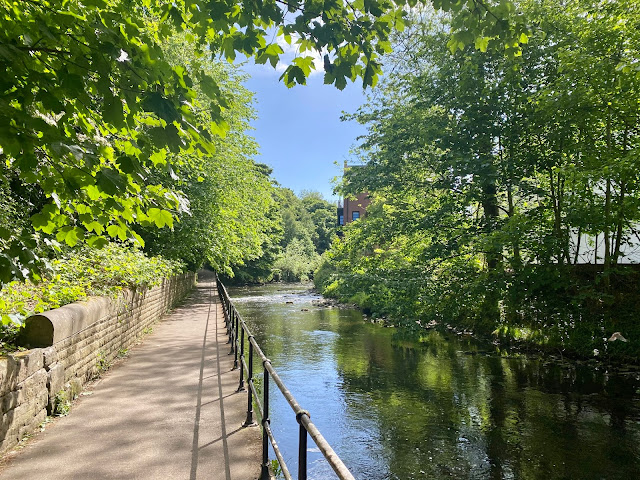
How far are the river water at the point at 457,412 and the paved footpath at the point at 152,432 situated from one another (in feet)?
5.82

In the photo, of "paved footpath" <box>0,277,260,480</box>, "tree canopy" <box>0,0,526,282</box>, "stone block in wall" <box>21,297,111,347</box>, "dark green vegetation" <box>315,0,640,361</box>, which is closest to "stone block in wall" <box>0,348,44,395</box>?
"stone block in wall" <box>21,297,111,347</box>

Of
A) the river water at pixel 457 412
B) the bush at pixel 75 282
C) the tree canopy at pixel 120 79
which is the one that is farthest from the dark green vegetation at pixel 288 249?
the tree canopy at pixel 120 79

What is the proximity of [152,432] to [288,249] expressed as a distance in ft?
180

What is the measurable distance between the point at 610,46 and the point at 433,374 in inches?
336

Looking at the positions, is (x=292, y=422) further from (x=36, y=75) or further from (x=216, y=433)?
(x=36, y=75)

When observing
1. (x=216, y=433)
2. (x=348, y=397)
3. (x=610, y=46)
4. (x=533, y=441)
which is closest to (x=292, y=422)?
(x=348, y=397)

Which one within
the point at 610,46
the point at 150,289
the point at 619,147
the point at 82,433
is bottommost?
the point at 82,433

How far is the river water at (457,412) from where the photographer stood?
6535mm

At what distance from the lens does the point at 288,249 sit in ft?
195

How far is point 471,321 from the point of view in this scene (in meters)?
16.0

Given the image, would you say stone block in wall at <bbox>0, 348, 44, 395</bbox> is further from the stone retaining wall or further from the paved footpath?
the paved footpath

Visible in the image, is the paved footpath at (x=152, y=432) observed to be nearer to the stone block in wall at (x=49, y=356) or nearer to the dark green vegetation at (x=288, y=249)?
the stone block in wall at (x=49, y=356)

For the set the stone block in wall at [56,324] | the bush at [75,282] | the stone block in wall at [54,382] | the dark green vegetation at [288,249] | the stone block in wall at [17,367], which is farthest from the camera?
the dark green vegetation at [288,249]

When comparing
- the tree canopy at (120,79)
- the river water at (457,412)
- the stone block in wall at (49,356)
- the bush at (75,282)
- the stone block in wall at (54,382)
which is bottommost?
the river water at (457,412)
